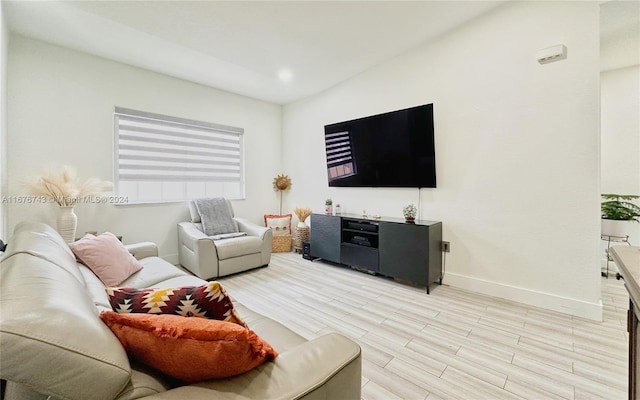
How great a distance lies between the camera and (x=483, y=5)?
8.32 ft

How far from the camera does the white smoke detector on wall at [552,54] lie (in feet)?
7.27

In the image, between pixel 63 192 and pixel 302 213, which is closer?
pixel 63 192

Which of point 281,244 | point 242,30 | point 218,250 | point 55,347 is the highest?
point 242,30

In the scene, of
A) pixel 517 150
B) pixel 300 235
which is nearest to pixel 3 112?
pixel 300 235

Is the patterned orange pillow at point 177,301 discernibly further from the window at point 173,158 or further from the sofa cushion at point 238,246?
the window at point 173,158

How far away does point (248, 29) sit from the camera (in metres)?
2.69

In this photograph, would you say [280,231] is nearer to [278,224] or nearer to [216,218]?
[278,224]

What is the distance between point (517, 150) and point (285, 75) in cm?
291

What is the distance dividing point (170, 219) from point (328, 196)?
230 cm

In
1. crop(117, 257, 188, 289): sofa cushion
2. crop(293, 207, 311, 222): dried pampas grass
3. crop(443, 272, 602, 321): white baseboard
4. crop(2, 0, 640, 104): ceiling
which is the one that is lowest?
crop(443, 272, 602, 321): white baseboard

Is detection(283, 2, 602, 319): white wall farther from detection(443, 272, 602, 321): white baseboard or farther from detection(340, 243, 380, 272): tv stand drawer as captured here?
detection(340, 243, 380, 272): tv stand drawer

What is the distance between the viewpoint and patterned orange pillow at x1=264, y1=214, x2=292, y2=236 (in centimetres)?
Answer: 453

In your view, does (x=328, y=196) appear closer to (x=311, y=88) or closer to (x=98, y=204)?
(x=311, y=88)

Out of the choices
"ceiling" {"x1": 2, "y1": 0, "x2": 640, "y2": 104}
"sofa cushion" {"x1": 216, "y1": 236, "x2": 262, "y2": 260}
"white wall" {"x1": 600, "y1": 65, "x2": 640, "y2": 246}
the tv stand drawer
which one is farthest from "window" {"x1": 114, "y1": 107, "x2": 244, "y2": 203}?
"white wall" {"x1": 600, "y1": 65, "x2": 640, "y2": 246}
